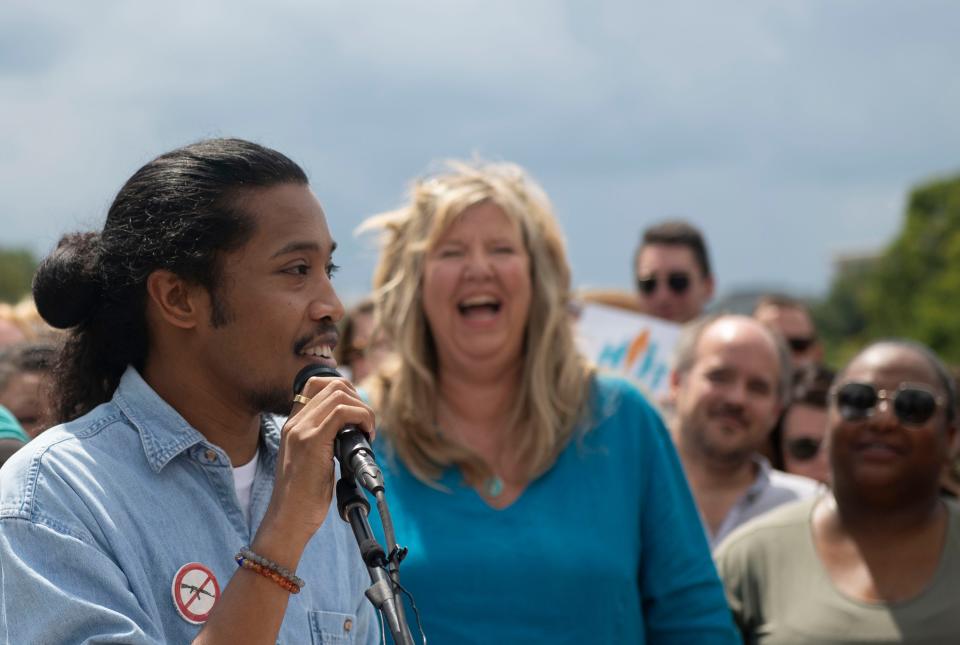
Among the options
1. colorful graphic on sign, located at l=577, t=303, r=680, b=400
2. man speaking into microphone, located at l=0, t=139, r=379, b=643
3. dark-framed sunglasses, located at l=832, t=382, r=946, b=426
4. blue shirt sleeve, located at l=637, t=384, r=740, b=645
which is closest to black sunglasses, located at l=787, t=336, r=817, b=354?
colorful graphic on sign, located at l=577, t=303, r=680, b=400

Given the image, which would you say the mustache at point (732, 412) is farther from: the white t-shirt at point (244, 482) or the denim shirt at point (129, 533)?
the white t-shirt at point (244, 482)

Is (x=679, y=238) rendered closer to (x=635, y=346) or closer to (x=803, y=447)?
(x=635, y=346)

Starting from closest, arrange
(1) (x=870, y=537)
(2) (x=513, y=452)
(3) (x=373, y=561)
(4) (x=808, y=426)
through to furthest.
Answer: (3) (x=373, y=561)
(2) (x=513, y=452)
(1) (x=870, y=537)
(4) (x=808, y=426)

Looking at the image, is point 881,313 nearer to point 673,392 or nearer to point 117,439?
point 673,392

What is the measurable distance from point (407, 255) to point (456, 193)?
0.92ft

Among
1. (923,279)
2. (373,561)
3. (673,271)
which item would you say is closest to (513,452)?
(373,561)

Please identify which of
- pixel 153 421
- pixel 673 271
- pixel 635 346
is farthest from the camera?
pixel 673 271

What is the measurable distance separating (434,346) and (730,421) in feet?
5.38

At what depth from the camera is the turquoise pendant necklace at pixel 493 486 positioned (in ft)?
14.7

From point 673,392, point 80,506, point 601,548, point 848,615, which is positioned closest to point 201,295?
point 80,506

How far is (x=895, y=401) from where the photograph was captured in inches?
198

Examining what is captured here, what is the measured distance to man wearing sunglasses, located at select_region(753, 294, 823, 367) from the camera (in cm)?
859

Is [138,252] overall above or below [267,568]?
above

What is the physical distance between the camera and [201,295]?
2971 millimetres
